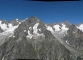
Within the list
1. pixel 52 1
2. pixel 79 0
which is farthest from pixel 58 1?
pixel 79 0

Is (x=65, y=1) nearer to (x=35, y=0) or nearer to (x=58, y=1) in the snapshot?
(x=58, y=1)

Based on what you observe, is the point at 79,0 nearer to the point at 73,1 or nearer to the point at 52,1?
the point at 73,1

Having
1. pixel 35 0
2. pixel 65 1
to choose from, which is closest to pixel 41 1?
pixel 35 0

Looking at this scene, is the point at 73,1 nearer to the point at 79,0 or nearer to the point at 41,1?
the point at 79,0

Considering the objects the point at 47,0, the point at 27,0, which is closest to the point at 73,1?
the point at 47,0

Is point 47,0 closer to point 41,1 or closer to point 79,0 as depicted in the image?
point 41,1

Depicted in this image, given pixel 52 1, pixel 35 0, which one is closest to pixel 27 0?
pixel 35 0
